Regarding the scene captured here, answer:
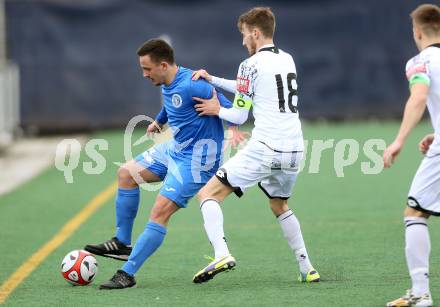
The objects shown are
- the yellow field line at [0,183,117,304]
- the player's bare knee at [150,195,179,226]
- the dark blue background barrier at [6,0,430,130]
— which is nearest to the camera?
the player's bare knee at [150,195,179,226]

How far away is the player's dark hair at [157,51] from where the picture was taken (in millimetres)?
8125

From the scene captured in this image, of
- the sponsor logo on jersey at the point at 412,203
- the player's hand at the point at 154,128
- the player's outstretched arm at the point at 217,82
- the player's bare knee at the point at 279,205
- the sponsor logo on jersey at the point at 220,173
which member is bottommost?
the player's bare knee at the point at 279,205

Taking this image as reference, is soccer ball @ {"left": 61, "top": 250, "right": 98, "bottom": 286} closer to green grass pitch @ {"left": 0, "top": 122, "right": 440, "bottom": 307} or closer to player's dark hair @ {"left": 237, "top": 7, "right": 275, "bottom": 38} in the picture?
green grass pitch @ {"left": 0, "top": 122, "right": 440, "bottom": 307}

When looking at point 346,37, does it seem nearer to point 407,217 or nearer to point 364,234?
point 364,234

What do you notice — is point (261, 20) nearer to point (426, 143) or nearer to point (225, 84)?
point (225, 84)

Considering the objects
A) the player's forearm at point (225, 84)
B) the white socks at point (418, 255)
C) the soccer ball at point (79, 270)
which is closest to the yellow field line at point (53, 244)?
the soccer ball at point (79, 270)

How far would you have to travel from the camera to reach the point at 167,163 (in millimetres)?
8727

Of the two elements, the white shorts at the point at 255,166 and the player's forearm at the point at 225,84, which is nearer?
the white shorts at the point at 255,166

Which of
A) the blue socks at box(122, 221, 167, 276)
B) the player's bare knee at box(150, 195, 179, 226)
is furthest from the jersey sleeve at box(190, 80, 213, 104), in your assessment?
the blue socks at box(122, 221, 167, 276)

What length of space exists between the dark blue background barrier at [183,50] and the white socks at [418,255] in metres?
16.1

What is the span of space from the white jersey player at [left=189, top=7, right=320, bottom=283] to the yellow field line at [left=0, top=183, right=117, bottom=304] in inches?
56.7

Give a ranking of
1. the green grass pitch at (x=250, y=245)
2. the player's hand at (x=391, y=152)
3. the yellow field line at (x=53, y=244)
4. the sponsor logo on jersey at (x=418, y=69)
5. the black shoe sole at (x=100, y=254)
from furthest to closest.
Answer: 1. the black shoe sole at (x=100, y=254)
2. the yellow field line at (x=53, y=244)
3. the green grass pitch at (x=250, y=245)
4. the sponsor logo on jersey at (x=418, y=69)
5. the player's hand at (x=391, y=152)

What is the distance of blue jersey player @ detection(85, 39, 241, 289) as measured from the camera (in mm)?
7945

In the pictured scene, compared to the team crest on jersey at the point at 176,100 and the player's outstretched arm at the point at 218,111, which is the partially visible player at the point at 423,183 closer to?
the player's outstretched arm at the point at 218,111
